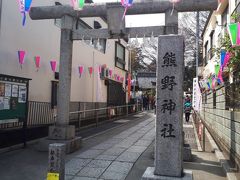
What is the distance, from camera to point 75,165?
8875mm

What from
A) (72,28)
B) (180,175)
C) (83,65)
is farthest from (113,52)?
(180,175)

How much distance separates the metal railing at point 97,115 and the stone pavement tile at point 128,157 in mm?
6081

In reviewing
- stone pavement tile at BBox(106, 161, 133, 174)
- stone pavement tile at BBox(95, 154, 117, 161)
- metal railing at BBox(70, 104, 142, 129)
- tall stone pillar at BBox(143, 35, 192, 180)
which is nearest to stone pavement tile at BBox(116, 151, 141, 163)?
stone pavement tile at BBox(95, 154, 117, 161)

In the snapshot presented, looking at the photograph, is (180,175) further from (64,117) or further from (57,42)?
(57,42)

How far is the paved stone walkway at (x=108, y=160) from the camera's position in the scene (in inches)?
316

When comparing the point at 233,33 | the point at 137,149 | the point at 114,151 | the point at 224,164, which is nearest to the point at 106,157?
the point at 114,151

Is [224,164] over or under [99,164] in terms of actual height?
over

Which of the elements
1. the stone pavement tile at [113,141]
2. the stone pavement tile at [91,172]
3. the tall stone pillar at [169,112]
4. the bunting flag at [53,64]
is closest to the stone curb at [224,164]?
the tall stone pillar at [169,112]

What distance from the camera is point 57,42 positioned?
15.7m

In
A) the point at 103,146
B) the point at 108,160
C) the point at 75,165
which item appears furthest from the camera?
the point at 103,146

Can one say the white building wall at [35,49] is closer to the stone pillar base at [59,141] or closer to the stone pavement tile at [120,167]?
the stone pillar base at [59,141]

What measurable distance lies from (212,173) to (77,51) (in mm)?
12203

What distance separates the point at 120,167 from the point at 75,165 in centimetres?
128

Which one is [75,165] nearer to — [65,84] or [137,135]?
[65,84]
